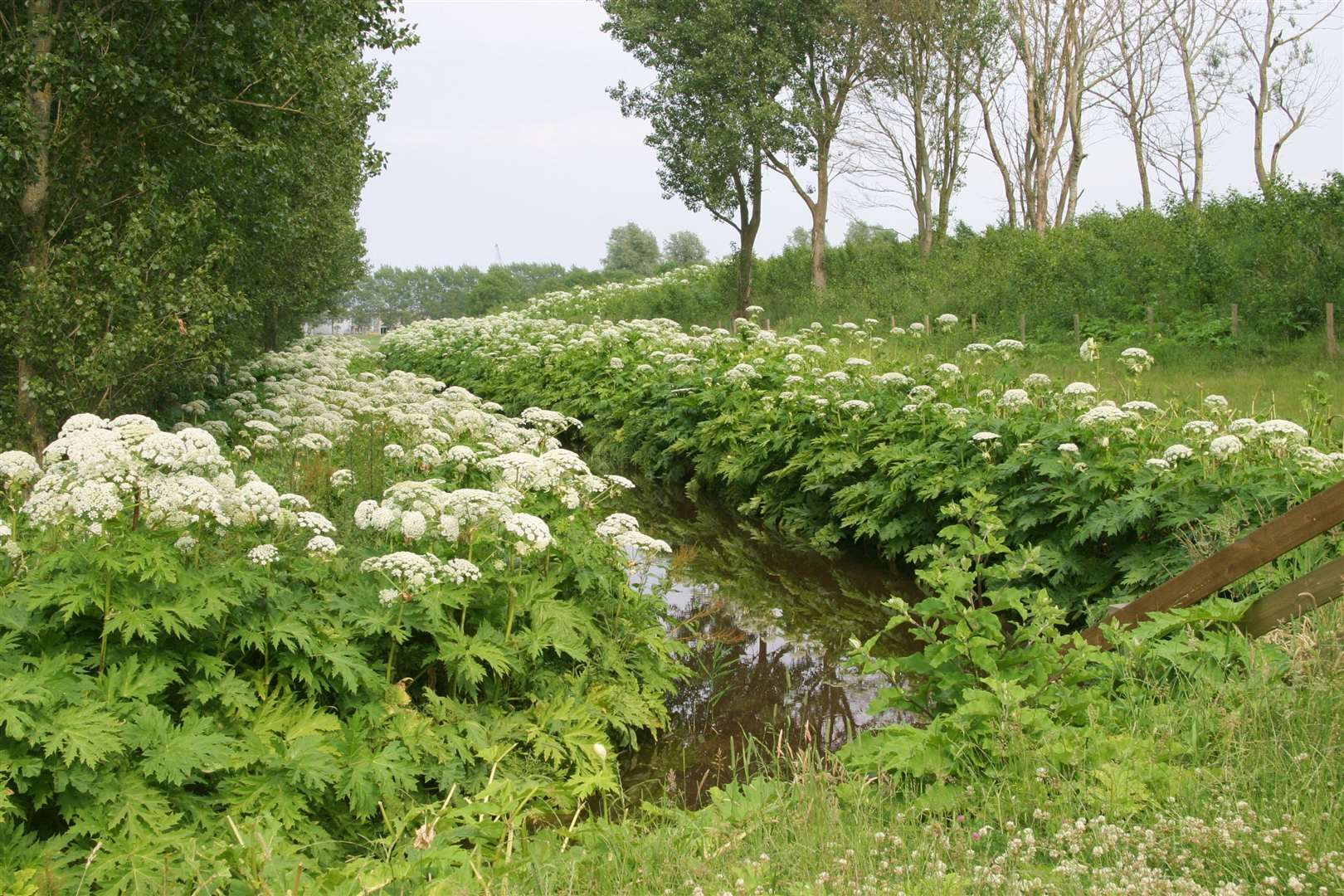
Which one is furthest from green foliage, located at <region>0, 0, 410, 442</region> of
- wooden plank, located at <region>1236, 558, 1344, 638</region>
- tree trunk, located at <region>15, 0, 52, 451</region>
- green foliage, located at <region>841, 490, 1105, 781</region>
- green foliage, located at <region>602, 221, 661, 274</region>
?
green foliage, located at <region>602, 221, 661, 274</region>

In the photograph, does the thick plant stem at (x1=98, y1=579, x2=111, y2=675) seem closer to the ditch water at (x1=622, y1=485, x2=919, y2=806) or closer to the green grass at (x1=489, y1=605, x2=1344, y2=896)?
the green grass at (x1=489, y1=605, x2=1344, y2=896)

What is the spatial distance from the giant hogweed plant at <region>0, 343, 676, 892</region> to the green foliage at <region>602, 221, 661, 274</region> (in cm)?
7025

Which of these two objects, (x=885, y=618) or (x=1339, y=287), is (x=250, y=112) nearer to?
(x=885, y=618)

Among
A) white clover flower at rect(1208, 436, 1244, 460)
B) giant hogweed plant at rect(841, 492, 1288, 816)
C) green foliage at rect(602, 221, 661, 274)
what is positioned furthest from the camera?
green foliage at rect(602, 221, 661, 274)

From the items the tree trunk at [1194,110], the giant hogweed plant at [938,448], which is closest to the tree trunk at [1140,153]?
the tree trunk at [1194,110]

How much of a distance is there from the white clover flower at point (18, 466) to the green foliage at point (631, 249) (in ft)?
232

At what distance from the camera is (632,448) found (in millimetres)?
15570

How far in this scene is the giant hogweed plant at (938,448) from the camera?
23.4ft

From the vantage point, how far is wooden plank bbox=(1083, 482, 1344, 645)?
4.50 m

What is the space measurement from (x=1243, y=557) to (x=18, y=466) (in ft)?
19.6

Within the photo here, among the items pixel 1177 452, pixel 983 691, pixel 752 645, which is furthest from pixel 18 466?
pixel 1177 452

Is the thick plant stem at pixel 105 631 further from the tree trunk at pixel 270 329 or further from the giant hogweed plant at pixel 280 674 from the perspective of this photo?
the tree trunk at pixel 270 329

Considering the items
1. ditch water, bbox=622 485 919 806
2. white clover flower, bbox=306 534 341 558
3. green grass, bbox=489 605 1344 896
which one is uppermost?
white clover flower, bbox=306 534 341 558

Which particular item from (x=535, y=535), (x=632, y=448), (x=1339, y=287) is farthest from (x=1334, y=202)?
(x=535, y=535)
